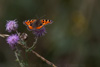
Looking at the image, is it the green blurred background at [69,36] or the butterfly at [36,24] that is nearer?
the butterfly at [36,24]

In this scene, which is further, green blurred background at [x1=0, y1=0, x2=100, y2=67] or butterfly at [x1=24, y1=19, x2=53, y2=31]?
green blurred background at [x1=0, y1=0, x2=100, y2=67]

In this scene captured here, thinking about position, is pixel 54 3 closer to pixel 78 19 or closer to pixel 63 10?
pixel 63 10

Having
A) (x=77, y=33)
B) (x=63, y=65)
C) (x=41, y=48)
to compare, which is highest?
(x=77, y=33)

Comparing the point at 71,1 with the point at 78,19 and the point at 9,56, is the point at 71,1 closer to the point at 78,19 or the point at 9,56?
the point at 78,19

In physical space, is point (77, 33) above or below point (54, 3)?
below

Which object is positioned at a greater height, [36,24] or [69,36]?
[36,24]

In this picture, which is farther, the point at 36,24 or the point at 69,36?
the point at 69,36

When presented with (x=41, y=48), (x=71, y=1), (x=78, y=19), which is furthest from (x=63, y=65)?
(x=71, y=1)

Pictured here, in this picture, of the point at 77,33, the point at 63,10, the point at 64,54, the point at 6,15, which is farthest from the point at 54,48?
the point at 6,15

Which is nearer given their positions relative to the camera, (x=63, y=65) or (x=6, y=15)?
(x=63, y=65)
